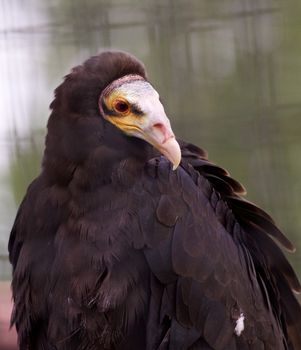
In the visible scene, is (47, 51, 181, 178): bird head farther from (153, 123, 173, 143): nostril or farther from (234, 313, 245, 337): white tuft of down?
(234, 313, 245, 337): white tuft of down

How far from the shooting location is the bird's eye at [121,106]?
7.27ft

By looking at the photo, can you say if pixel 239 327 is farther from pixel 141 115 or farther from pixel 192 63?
pixel 192 63

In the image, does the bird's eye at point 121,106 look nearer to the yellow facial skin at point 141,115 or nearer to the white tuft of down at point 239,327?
the yellow facial skin at point 141,115

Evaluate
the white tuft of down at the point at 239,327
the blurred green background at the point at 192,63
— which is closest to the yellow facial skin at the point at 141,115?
the blurred green background at the point at 192,63

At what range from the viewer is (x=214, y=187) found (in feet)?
7.66

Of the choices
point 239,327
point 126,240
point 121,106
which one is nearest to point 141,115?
point 121,106

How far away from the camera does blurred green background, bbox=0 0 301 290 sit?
2.44 meters

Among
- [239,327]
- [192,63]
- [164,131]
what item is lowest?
[239,327]

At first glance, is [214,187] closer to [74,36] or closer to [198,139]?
[198,139]

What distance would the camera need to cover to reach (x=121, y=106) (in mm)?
2221

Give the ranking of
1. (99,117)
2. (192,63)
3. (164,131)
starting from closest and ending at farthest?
(164,131), (99,117), (192,63)

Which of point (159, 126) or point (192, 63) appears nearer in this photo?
point (159, 126)

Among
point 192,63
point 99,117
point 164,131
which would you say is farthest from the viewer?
point 192,63

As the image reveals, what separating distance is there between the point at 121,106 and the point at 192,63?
0.37 metres
